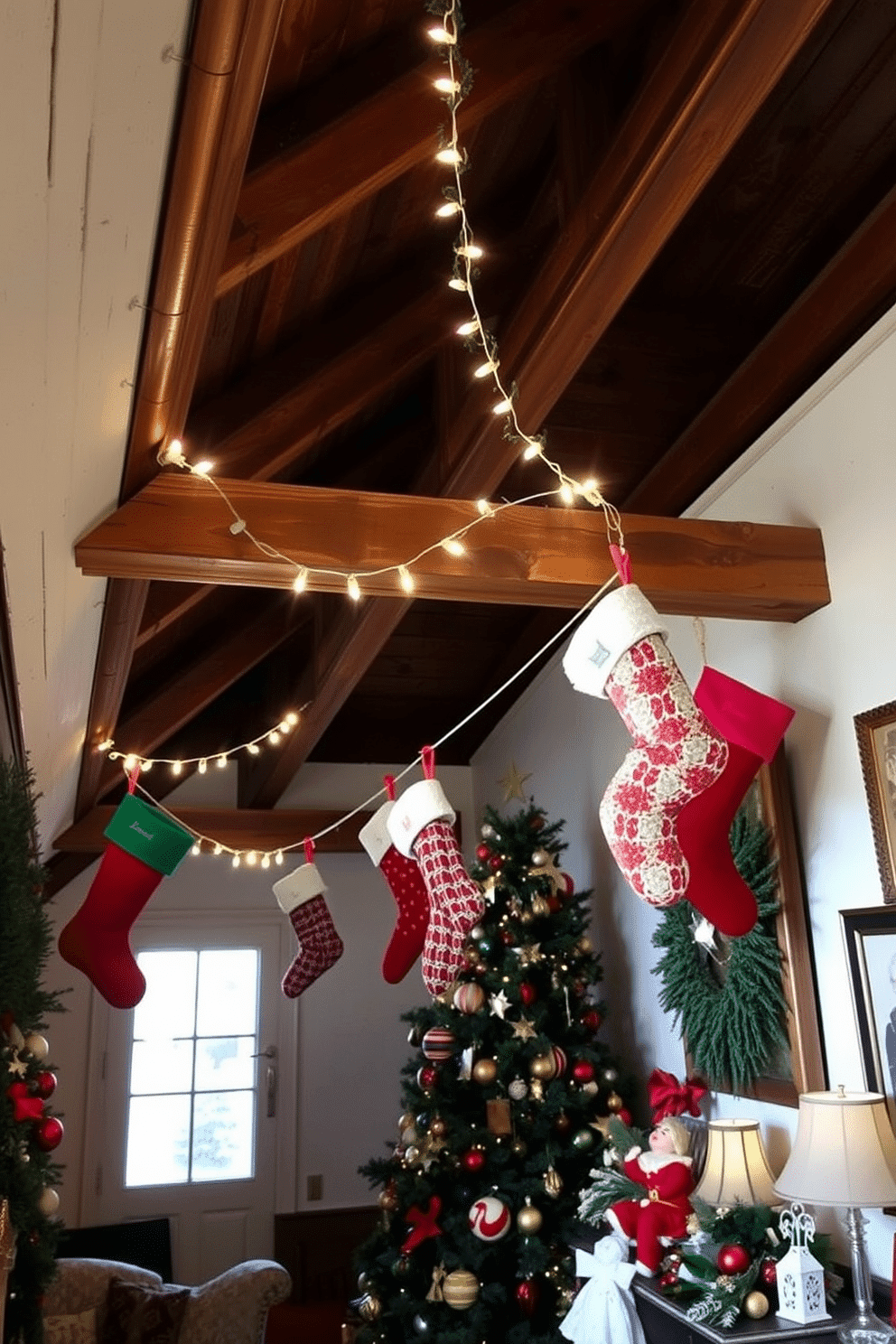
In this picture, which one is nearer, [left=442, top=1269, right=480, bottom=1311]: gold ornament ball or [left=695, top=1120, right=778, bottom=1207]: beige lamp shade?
[left=695, top=1120, right=778, bottom=1207]: beige lamp shade

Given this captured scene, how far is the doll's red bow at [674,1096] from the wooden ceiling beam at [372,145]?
2546 millimetres

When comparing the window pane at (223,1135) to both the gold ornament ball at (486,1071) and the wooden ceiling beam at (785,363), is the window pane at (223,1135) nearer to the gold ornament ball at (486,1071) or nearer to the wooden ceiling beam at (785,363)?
the gold ornament ball at (486,1071)

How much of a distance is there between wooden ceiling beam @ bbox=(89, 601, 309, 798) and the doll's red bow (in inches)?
88.1

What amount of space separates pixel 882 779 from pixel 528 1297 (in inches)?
A: 77.7

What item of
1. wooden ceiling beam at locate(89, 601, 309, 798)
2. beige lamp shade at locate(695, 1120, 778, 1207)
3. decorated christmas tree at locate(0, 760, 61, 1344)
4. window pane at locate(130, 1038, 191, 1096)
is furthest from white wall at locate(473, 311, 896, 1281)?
window pane at locate(130, 1038, 191, 1096)

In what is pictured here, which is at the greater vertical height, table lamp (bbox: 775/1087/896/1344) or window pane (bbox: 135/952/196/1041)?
window pane (bbox: 135/952/196/1041)

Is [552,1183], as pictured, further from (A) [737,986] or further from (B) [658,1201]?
(A) [737,986]

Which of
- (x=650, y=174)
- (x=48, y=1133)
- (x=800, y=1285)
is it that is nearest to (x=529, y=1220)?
(x=800, y=1285)

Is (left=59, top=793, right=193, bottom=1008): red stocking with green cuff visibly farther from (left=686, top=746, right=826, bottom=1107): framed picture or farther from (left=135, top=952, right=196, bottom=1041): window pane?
(left=135, top=952, right=196, bottom=1041): window pane

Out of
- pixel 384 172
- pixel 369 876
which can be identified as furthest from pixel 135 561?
pixel 369 876

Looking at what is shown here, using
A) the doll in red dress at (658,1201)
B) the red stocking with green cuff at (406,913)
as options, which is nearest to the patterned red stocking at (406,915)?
the red stocking with green cuff at (406,913)

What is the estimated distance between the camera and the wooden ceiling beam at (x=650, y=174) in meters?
1.71

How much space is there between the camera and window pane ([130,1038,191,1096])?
502cm

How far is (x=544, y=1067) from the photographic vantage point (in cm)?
340
